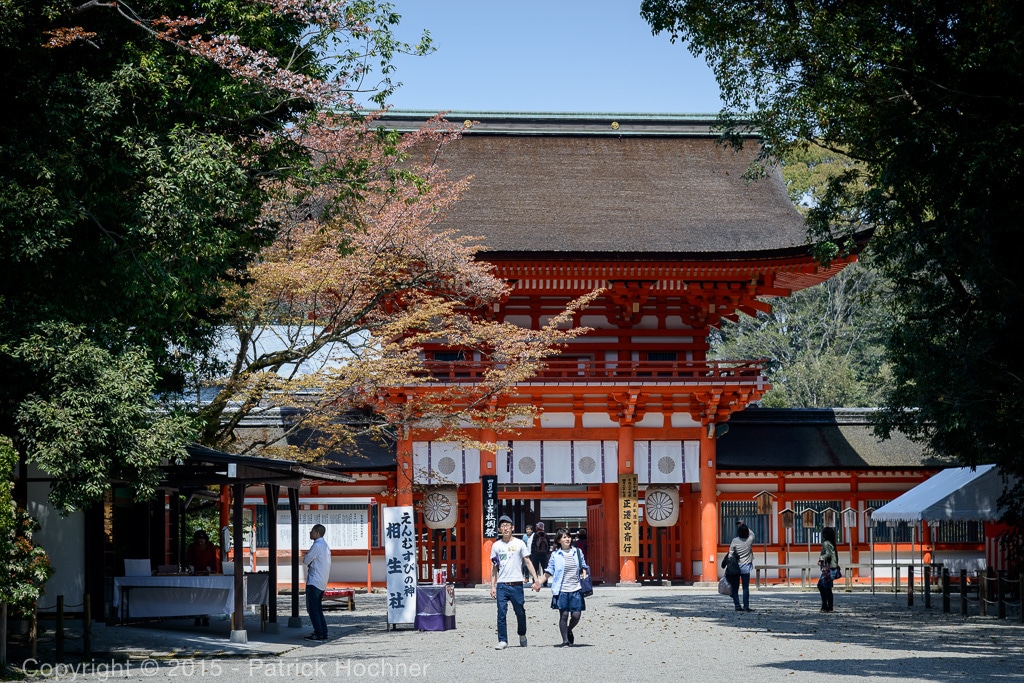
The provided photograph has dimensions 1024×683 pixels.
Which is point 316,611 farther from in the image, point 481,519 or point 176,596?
point 481,519

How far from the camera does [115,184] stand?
1327cm

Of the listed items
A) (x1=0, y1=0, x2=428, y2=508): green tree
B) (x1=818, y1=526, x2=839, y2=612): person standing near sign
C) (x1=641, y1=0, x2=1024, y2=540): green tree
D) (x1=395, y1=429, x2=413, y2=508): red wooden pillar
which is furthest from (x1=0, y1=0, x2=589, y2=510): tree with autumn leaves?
(x1=395, y1=429, x2=413, y2=508): red wooden pillar

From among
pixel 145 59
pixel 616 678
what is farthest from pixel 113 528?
pixel 616 678

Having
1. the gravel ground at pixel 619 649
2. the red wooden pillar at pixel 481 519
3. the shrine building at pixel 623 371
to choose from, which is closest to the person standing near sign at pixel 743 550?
the gravel ground at pixel 619 649

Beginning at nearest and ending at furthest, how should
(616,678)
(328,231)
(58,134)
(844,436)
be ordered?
(616,678)
(58,134)
(328,231)
(844,436)

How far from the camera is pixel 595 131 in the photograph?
3222cm

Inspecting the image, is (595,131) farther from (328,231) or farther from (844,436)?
(328,231)

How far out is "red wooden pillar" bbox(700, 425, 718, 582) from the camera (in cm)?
2667

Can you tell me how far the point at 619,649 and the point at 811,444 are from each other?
1597 centimetres

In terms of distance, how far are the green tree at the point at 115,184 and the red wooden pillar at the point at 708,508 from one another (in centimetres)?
1457

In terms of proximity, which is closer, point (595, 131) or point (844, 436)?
point (844, 436)

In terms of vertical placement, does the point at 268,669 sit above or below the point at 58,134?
below

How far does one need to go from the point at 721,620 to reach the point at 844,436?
41.4ft

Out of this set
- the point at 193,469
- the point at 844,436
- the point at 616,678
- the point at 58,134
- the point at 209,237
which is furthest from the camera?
the point at 844,436
